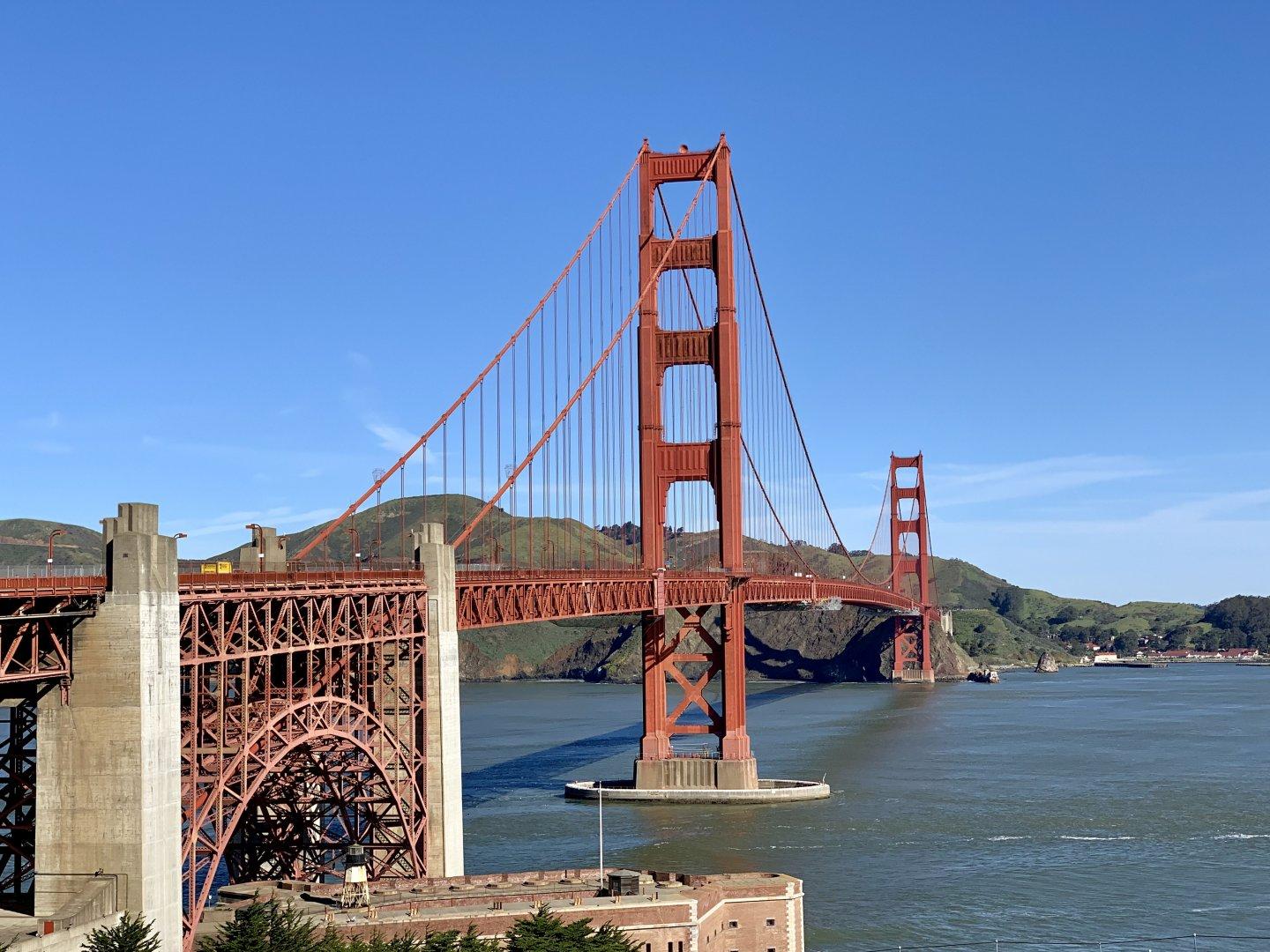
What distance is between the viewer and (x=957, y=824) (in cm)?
6116

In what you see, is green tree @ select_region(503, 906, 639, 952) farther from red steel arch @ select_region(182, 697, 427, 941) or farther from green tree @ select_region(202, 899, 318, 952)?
red steel arch @ select_region(182, 697, 427, 941)

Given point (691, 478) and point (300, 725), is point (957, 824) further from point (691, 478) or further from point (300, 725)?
point (300, 725)

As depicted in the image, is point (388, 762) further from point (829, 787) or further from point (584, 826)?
point (829, 787)

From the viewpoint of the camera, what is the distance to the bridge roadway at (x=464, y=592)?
92.0ft

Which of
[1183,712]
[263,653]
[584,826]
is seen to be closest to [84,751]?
[263,653]

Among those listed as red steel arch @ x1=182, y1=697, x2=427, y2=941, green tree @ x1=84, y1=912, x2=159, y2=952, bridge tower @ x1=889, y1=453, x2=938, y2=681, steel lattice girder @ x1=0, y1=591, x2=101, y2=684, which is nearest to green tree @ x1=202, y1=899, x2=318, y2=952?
red steel arch @ x1=182, y1=697, x2=427, y2=941

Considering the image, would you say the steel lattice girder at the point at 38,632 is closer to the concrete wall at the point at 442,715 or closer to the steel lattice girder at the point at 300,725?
the steel lattice girder at the point at 300,725

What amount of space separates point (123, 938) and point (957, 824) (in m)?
40.0

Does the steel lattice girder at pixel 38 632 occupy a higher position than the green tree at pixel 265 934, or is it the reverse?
the steel lattice girder at pixel 38 632

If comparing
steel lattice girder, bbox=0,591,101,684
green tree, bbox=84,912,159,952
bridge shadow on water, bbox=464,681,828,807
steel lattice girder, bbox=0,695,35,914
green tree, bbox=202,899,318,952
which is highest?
steel lattice girder, bbox=0,591,101,684

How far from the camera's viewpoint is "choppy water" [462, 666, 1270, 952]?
45.5 m

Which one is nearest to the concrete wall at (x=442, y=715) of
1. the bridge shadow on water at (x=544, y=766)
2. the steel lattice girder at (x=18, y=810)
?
the steel lattice girder at (x=18, y=810)

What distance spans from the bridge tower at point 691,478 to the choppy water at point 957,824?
4386 mm

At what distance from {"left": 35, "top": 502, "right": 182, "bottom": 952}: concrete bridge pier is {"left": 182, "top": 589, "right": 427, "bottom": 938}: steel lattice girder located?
8.16 feet
